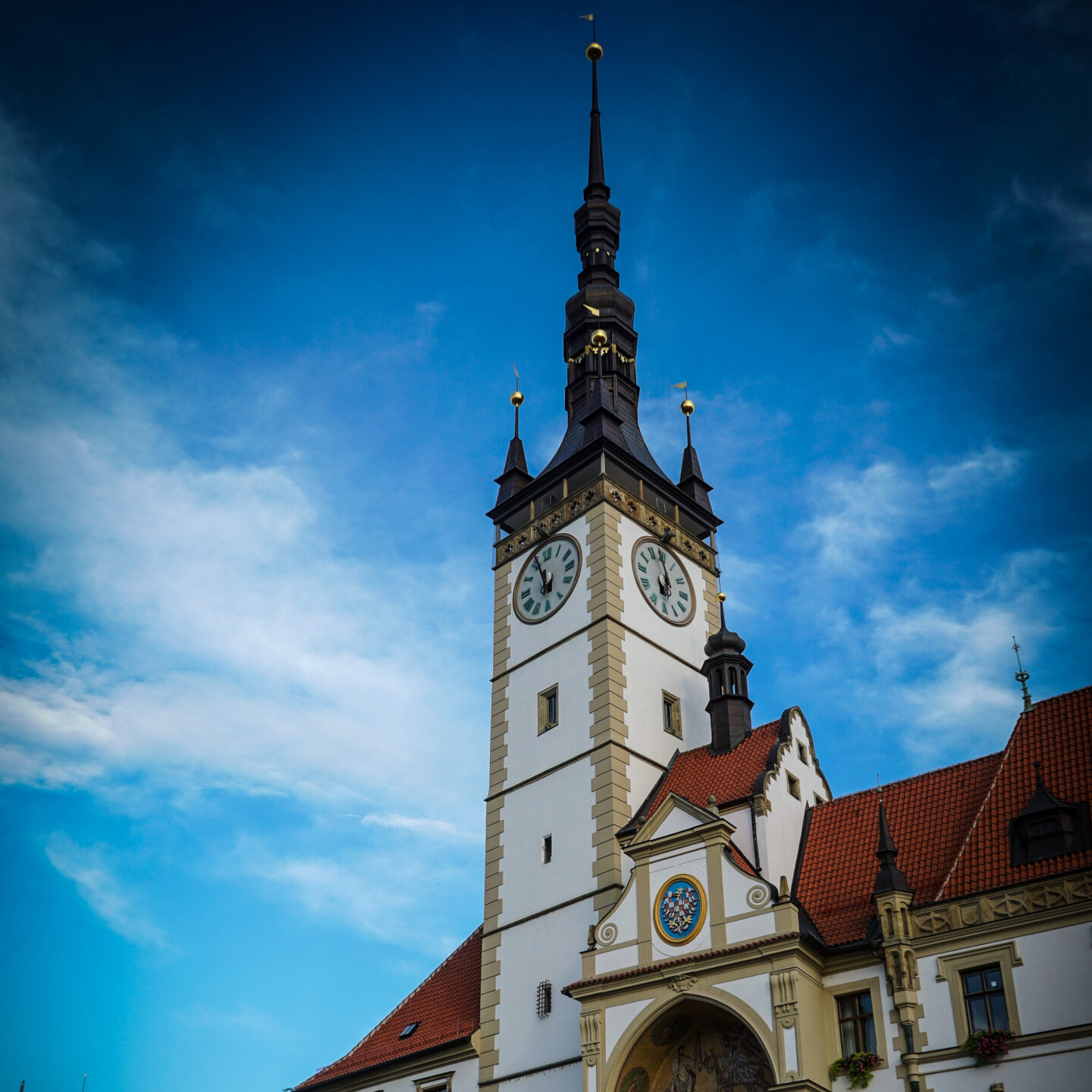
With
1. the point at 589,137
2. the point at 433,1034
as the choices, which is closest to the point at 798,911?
the point at 433,1034

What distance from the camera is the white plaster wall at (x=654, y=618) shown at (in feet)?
111

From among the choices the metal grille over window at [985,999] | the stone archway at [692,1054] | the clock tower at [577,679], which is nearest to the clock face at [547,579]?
the clock tower at [577,679]

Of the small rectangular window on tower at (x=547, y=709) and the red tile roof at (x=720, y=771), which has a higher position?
the small rectangular window on tower at (x=547, y=709)

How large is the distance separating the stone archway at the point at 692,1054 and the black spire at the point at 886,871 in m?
3.57

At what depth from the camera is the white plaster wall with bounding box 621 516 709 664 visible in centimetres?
3391

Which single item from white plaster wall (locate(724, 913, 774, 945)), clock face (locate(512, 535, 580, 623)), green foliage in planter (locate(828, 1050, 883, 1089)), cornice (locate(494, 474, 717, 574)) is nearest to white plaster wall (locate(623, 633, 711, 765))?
clock face (locate(512, 535, 580, 623))

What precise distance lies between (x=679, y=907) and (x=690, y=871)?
0.71m

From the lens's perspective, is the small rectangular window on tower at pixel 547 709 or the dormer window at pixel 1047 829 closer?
the dormer window at pixel 1047 829

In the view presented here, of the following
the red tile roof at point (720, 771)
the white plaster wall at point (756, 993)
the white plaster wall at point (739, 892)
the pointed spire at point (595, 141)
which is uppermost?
the pointed spire at point (595, 141)

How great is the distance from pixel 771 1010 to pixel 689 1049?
2.64m

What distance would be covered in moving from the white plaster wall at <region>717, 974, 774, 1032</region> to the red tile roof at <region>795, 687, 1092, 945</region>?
1.68m

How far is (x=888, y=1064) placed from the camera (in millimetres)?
22500

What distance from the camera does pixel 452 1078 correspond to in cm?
3073

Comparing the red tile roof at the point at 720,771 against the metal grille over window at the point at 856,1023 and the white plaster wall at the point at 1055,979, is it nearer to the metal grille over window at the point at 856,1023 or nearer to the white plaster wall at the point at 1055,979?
the metal grille over window at the point at 856,1023
